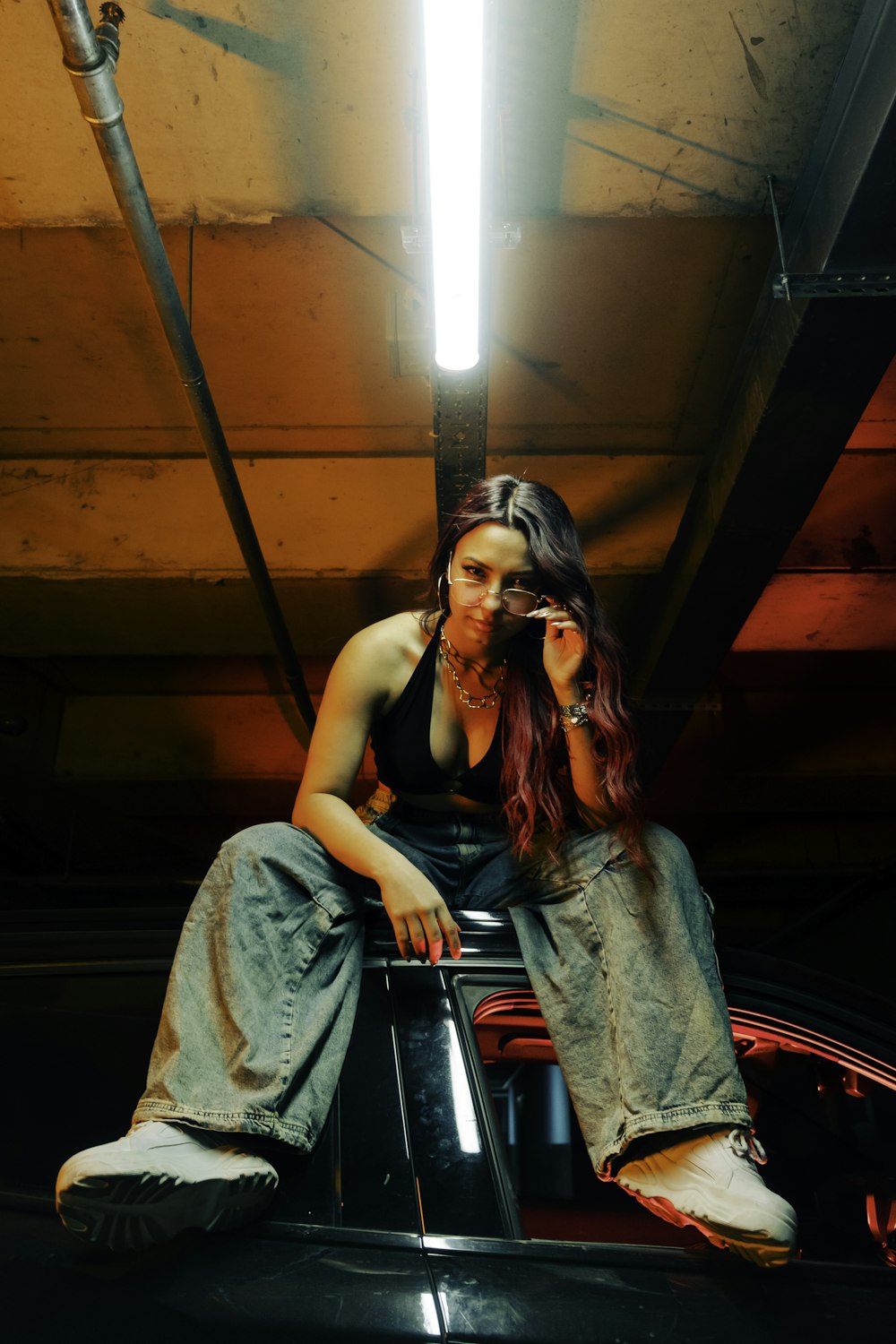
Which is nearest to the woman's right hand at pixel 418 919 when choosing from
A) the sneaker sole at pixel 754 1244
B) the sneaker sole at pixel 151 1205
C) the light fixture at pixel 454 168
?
the sneaker sole at pixel 151 1205

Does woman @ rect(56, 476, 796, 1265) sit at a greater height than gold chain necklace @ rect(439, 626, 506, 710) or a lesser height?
lesser

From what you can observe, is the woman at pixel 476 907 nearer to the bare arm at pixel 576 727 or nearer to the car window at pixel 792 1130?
the bare arm at pixel 576 727

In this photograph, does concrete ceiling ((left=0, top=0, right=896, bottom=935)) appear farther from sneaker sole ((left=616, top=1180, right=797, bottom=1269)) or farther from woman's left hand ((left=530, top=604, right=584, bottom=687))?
sneaker sole ((left=616, top=1180, right=797, bottom=1269))

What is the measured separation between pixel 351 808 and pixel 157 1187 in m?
0.79

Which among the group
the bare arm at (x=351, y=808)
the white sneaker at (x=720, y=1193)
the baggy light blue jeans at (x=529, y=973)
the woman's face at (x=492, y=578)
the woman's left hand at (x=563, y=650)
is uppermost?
the woman's face at (x=492, y=578)

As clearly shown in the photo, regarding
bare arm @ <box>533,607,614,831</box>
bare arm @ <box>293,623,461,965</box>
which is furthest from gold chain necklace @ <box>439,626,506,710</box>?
bare arm @ <box>533,607,614,831</box>

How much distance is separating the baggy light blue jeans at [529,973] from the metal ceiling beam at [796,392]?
20.9 inches

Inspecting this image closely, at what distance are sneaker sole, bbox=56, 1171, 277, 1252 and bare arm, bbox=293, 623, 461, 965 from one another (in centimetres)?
47

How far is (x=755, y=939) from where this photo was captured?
17.9ft

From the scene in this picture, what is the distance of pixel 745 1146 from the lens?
1.39m

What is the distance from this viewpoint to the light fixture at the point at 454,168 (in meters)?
1.69

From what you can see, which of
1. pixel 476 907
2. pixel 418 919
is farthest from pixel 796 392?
pixel 418 919

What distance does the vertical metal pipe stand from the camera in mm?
1722

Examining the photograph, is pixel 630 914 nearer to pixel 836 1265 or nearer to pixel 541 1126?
pixel 836 1265
